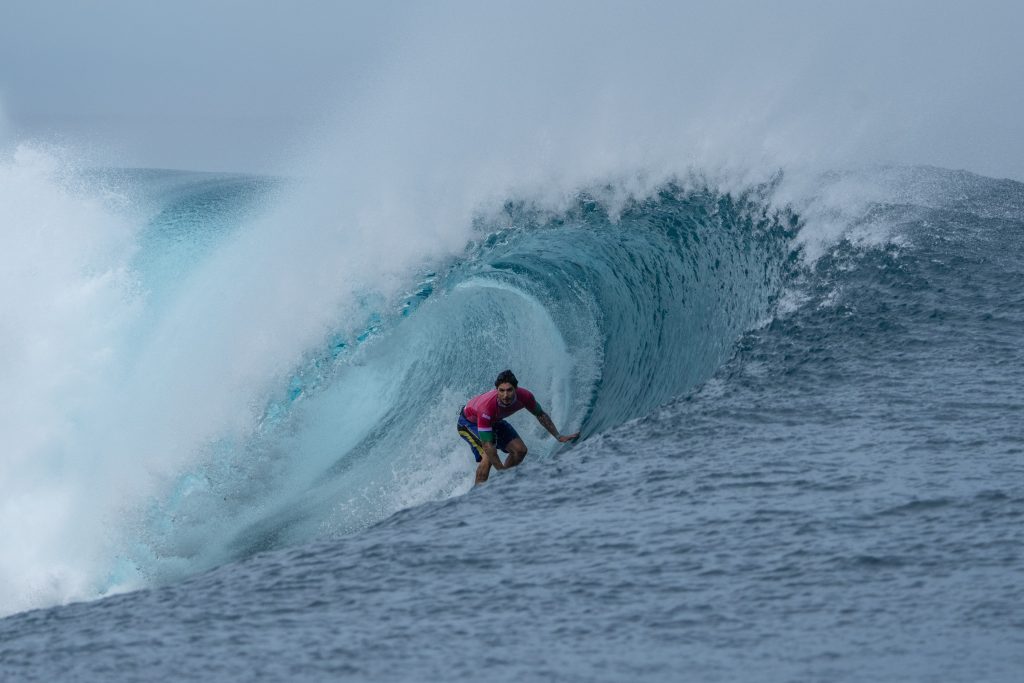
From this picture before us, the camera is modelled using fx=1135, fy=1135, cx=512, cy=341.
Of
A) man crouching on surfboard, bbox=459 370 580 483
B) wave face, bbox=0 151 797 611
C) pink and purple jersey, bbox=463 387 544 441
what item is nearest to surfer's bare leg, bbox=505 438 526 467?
man crouching on surfboard, bbox=459 370 580 483

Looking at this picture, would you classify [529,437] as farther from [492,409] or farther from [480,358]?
[492,409]

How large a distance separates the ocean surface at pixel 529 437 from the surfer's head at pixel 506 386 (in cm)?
53

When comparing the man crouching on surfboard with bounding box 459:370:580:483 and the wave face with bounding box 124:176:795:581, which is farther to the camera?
the wave face with bounding box 124:176:795:581

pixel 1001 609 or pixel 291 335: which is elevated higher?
pixel 291 335

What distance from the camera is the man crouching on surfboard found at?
823 cm

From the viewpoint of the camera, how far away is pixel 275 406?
10.7 meters

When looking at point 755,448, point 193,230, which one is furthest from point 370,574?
point 193,230

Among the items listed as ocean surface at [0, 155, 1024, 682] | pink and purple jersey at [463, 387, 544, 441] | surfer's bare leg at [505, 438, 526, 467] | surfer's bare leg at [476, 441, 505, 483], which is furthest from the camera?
surfer's bare leg at [505, 438, 526, 467]

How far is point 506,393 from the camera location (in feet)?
27.1

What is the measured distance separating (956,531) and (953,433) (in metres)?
1.27

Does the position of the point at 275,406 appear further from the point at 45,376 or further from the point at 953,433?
the point at 953,433

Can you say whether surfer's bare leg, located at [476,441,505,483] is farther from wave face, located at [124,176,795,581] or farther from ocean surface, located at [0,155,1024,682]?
wave face, located at [124,176,795,581]

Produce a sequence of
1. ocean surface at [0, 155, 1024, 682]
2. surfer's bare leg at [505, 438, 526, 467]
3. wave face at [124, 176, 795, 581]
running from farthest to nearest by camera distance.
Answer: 1. wave face at [124, 176, 795, 581]
2. surfer's bare leg at [505, 438, 526, 467]
3. ocean surface at [0, 155, 1024, 682]

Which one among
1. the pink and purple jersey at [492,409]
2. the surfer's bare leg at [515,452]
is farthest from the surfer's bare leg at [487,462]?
the surfer's bare leg at [515,452]
